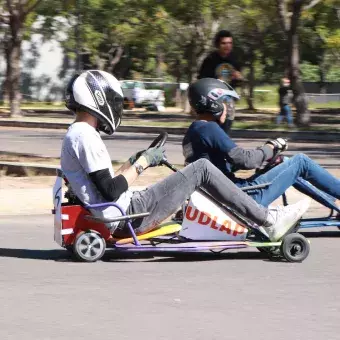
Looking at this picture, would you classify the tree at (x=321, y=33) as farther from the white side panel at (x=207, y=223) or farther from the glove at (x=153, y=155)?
the glove at (x=153, y=155)

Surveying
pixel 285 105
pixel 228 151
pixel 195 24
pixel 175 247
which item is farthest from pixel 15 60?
pixel 175 247

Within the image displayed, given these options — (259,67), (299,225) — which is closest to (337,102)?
(259,67)

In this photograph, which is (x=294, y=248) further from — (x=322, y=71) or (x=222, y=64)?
(x=322, y=71)

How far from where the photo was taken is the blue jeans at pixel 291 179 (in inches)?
304

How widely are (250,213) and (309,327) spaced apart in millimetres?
1913

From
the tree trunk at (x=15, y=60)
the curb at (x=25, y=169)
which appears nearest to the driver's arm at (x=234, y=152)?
the curb at (x=25, y=169)

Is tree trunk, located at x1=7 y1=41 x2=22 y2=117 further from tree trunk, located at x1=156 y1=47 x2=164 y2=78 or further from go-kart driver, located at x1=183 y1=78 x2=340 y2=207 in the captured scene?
go-kart driver, located at x1=183 y1=78 x2=340 y2=207

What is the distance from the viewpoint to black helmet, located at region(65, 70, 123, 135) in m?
7.00

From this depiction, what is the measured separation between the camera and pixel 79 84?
7.04 m

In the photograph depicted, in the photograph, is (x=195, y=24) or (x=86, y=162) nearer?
(x=86, y=162)

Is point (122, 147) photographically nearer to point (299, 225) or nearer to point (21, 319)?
point (299, 225)

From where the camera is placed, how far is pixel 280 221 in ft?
24.0

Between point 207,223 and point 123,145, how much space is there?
48.5 ft

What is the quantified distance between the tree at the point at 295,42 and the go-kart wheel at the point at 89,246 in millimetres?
19569
